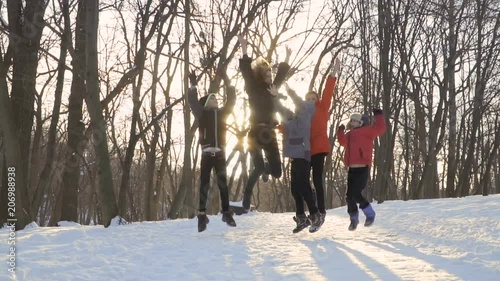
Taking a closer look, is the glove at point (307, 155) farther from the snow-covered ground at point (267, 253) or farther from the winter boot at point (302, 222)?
the snow-covered ground at point (267, 253)

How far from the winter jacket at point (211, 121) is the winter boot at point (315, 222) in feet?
4.78

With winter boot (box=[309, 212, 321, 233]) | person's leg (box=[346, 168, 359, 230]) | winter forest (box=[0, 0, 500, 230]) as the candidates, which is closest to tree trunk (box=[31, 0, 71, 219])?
winter forest (box=[0, 0, 500, 230])

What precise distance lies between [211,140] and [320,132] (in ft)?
4.50

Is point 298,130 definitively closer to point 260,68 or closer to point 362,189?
point 260,68

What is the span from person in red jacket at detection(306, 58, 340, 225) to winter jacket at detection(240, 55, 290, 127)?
0.50 meters

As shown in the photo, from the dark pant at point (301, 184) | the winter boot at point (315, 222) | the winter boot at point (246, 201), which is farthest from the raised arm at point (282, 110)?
the winter boot at point (246, 201)

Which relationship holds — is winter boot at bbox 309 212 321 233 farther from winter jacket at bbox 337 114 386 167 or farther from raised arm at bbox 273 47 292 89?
raised arm at bbox 273 47 292 89

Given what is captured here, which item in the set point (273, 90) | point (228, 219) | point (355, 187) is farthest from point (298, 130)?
point (228, 219)

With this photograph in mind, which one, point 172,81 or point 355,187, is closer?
point 355,187

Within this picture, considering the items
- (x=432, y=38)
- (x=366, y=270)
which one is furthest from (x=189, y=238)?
(x=432, y=38)

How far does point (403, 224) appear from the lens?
677 cm

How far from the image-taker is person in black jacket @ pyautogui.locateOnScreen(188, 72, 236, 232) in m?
6.15

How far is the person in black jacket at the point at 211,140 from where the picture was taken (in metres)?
6.15

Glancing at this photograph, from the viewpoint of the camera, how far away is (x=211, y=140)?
614 centimetres
